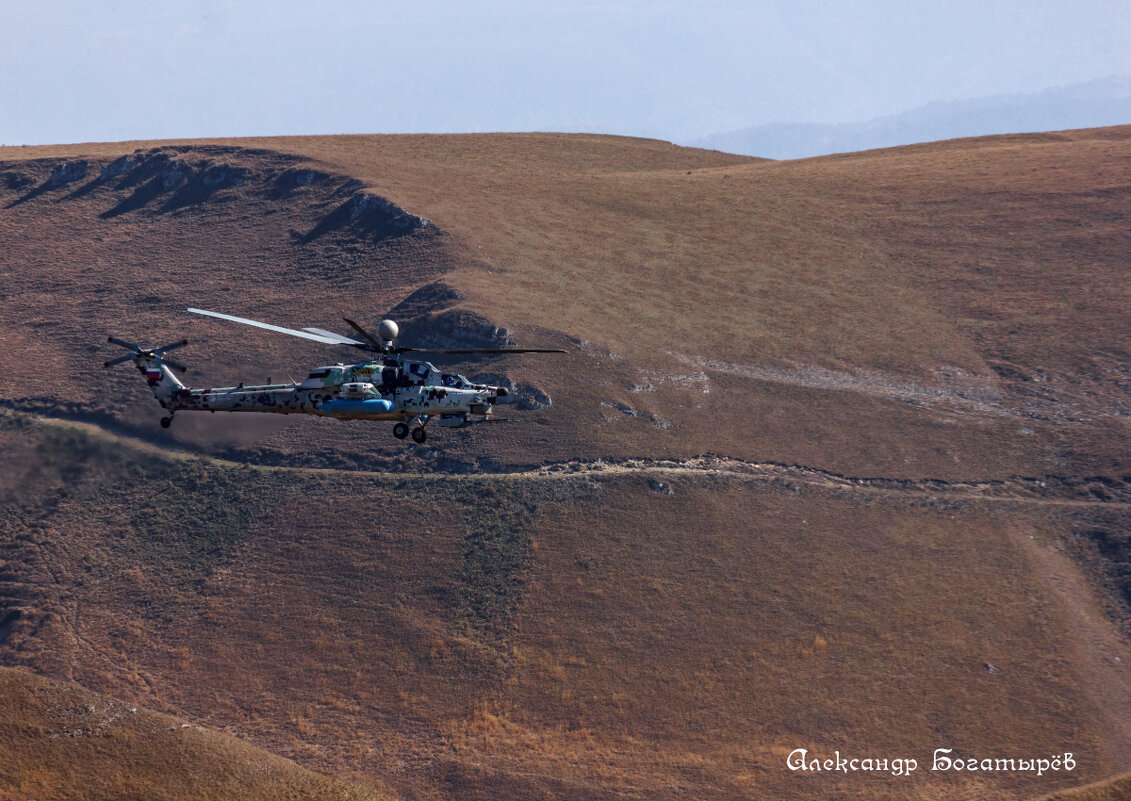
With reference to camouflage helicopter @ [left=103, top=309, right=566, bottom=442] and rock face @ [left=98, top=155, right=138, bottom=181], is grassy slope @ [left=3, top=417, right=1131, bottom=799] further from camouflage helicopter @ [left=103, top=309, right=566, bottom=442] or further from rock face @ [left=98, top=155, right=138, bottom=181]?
rock face @ [left=98, top=155, right=138, bottom=181]

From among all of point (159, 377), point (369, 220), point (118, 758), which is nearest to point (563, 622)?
point (118, 758)

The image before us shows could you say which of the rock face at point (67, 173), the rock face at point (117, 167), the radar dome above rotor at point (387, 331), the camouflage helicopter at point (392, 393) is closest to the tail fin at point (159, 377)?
the camouflage helicopter at point (392, 393)

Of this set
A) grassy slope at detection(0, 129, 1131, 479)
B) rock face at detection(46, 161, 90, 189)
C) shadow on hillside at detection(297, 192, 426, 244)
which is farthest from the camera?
rock face at detection(46, 161, 90, 189)

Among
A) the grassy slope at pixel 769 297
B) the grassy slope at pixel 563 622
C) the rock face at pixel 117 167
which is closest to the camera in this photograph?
the grassy slope at pixel 563 622

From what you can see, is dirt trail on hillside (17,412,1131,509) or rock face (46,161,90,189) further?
rock face (46,161,90,189)

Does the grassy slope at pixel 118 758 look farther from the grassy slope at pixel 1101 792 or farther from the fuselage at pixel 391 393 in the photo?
the grassy slope at pixel 1101 792

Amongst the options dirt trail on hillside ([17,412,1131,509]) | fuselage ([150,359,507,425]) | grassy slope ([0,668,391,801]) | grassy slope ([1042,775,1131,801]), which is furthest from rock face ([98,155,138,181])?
grassy slope ([1042,775,1131,801])
